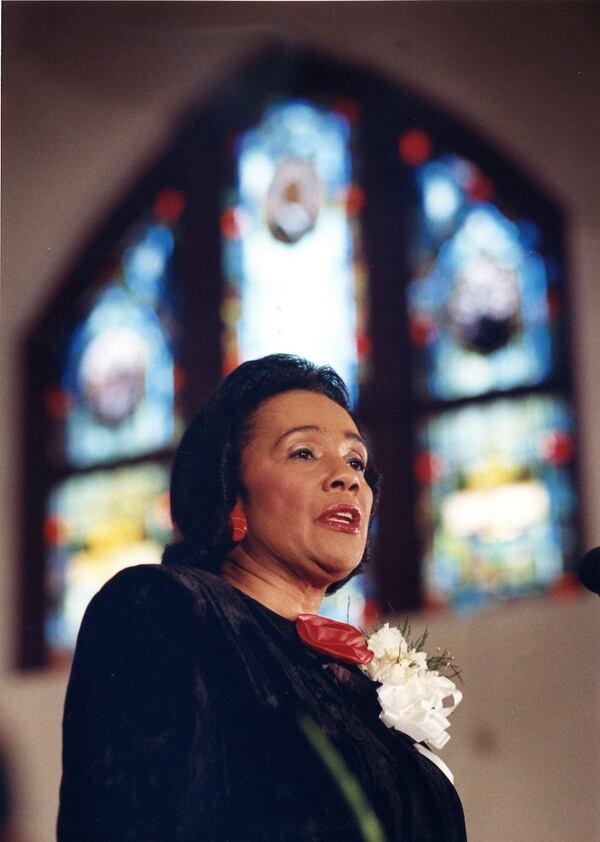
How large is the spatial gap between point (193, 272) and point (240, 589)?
1894mm

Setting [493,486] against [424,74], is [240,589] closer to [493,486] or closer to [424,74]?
[493,486]

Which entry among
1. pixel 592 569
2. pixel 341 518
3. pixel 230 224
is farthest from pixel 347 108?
pixel 592 569

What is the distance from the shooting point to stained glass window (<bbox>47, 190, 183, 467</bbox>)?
4.64 meters

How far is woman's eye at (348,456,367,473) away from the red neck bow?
404 millimetres

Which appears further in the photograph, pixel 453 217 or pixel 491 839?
pixel 453 217

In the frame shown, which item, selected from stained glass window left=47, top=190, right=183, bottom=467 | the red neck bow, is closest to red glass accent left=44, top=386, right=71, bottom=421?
stained glass window left=47, top=190, right=183, bottom=467

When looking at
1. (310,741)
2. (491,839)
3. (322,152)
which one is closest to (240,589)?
(310,741)

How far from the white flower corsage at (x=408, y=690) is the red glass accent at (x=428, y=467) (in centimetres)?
121

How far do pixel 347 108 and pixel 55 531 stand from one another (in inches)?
71.0

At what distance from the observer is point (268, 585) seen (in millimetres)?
3469

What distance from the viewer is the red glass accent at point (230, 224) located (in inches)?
194

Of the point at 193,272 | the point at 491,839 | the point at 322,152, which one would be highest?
the point at 322,152

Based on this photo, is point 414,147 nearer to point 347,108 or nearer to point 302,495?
point 347,108

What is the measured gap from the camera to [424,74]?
4832 millimetres
